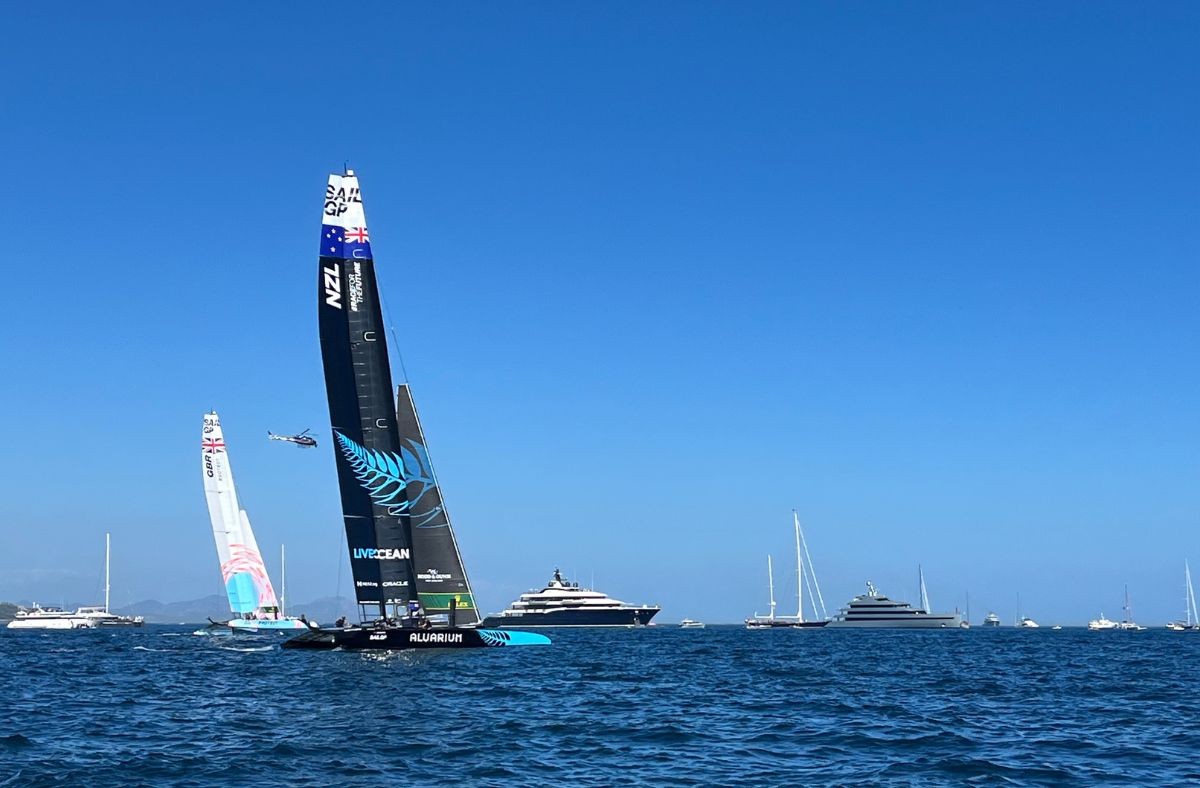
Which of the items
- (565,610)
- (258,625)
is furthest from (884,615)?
(258,625)

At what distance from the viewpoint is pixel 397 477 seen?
2018 inches

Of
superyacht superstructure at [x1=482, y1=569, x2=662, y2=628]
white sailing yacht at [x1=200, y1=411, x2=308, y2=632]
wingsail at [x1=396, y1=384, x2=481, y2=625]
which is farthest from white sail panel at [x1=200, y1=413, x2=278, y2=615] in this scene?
superyacht superstructure at [x1=482, y1=569, x2=662, y2=628]

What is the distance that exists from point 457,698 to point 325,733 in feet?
24.6

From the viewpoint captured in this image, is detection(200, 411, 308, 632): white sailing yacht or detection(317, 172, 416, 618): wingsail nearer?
detection(317, 172, 416, 618): wingsail

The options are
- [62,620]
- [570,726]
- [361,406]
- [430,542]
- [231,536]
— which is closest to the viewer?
[570,726]

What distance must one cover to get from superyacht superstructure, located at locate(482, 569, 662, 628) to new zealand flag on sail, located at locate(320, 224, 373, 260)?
115m

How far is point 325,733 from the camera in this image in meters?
23.0

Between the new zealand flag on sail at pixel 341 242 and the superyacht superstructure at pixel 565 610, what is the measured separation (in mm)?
114829

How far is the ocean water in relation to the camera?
62.1 ft

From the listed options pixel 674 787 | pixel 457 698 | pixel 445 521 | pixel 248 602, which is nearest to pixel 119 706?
pixel 457 698

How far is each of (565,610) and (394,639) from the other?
116 meters

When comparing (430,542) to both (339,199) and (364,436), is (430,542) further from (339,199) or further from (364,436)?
(339,199)

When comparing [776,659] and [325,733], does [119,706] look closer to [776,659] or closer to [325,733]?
[325,733]

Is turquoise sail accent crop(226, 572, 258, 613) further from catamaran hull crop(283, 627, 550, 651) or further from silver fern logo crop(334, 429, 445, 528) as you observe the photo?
silver fern logo crop(334, 429, 445, 528)
